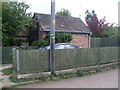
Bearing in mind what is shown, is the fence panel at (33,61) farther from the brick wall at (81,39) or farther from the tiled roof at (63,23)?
the brick wall at (81,39)

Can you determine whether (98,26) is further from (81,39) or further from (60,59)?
(60,59)

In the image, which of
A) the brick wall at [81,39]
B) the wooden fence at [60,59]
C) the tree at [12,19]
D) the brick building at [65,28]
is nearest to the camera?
the wooden fence at [60,59]

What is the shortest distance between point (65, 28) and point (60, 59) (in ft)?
32.6

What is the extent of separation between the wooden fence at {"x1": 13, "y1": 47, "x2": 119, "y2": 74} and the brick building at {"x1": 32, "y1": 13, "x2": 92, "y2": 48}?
7.43 meters

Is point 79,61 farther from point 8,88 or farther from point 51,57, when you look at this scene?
point 8,88

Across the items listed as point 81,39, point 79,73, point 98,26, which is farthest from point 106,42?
point 79,73

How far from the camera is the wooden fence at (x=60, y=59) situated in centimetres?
679

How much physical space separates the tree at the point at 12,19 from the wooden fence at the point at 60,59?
7625 mm

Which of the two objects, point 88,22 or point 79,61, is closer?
point 79,61

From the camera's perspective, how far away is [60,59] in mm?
7852

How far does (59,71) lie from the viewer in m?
7.66

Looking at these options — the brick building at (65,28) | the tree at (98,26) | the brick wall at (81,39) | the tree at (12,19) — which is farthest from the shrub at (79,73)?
the tree at (98,26)

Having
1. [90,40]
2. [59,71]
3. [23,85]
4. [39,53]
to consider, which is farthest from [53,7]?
[90,40]

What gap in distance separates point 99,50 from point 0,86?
21.4ft
